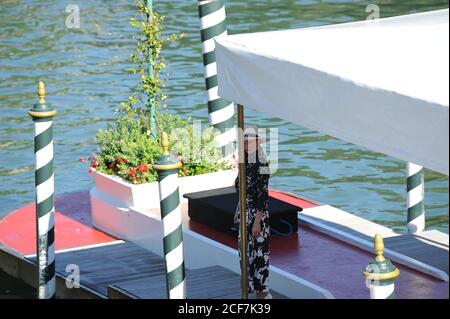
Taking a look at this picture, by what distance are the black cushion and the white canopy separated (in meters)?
3.33

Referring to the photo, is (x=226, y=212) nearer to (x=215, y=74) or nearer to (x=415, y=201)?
(x=415, y=201)

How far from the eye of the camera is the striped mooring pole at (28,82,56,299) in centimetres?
1141

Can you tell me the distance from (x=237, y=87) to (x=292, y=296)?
2472mm

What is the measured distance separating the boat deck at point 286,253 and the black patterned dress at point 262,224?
71 cm

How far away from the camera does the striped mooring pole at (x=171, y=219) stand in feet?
32.9

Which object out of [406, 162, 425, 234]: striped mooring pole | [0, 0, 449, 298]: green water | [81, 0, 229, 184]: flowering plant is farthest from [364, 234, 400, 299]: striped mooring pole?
[0, 0, 449, 298]: green water

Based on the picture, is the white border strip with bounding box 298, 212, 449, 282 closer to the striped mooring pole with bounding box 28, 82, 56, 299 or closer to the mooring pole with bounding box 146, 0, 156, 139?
the mooring pole with bounding box 146, 0, 156, 139

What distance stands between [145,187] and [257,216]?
3009 millimetres

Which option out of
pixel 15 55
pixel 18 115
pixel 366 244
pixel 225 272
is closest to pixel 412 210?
pixel 366 244

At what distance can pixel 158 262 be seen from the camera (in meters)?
12.6

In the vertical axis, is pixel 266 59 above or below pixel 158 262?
above

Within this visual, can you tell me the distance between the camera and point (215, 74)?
14.4 m
